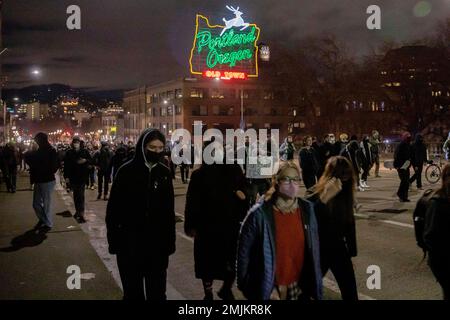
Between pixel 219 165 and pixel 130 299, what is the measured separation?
1820 mm

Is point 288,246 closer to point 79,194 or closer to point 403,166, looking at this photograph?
point 79,194

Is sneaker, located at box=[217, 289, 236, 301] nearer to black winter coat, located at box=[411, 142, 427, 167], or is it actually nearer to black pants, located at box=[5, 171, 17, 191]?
black winter coat, located at box=[411, 142, 427, 167]

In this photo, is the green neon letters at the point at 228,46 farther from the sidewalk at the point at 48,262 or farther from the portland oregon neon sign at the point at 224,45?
the sidewalk at the point at 48,262

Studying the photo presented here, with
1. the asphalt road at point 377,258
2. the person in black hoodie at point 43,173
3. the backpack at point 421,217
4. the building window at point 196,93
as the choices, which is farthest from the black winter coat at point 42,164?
the building window at point 196,93

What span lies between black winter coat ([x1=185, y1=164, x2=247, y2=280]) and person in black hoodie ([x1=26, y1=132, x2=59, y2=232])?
533 cm

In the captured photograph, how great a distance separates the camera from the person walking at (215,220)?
17.8 feet

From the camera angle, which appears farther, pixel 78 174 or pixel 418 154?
pixel 418 154

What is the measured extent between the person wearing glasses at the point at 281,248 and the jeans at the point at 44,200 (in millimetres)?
7261

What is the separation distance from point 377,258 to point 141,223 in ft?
14.5

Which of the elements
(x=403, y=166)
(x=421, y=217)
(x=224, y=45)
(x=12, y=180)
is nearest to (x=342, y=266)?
(x=421, y=217)

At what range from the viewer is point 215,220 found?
5480 millimetres

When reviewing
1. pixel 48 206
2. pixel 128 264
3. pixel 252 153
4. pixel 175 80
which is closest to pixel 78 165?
pixel 48 206

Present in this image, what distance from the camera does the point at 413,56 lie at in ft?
149

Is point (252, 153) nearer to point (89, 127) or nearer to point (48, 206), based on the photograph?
point (48, 206)
